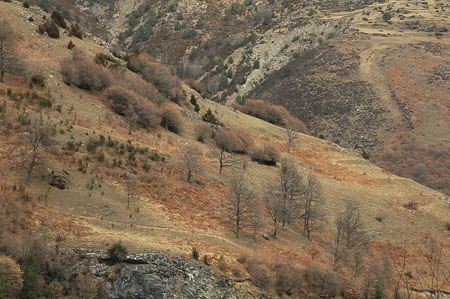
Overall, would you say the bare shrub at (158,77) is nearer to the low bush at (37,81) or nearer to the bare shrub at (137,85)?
the bare shrub at (137,85)

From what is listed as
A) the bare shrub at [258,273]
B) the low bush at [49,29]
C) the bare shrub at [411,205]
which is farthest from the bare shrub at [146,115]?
the bare shrub at [411,205]

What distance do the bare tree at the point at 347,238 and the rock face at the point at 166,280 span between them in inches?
388

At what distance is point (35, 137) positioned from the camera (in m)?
21.3

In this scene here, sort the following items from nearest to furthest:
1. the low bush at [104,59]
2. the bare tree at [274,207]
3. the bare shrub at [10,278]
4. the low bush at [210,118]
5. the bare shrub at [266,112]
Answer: the bare shrub at [10,278] → the bare tree at [274,207] → the low bush at [104,59] → the low bush at [210,118] → the bare shrub at [266,112]

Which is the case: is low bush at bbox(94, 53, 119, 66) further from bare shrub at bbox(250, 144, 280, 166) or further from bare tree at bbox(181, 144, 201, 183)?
bare shrub at bbox(250, 144, 280, 166)

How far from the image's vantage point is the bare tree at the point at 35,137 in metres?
20.6

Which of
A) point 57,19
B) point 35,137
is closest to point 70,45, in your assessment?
point 57,19

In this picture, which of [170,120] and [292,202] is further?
[170,120]

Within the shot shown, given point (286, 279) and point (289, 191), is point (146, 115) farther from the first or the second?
point (286, 279)

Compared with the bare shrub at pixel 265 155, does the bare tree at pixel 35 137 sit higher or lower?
higher

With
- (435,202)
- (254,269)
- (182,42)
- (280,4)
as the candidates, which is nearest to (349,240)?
(254,269)

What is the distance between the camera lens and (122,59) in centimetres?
4847

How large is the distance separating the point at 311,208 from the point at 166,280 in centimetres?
1784

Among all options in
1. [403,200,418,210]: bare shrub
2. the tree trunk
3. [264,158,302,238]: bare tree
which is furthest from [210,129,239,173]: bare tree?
[403,200,418,210]: bare shrub
